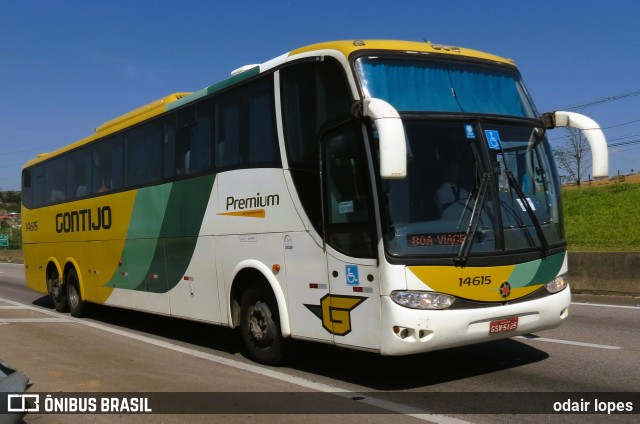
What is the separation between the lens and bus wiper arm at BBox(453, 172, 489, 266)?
19.8 feet

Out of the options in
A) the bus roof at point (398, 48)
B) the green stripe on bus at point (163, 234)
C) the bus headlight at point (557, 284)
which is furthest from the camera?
the green stripe on bus at point (163, 234)

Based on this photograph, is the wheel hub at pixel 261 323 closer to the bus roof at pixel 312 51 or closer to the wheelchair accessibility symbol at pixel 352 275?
the wheelchair accessibility symbol at pixel 352 275

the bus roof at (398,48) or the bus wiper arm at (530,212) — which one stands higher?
the bus roof at (398,48)

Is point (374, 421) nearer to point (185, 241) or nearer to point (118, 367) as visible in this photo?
point (118, 367)

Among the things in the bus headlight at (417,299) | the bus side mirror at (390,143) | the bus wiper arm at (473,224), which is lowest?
the bus headlight at (417,299)

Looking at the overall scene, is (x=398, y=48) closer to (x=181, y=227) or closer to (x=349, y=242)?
(x=349, y=242)

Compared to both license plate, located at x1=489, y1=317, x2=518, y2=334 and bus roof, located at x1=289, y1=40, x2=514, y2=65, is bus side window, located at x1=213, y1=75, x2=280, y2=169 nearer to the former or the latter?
bus roof, located at x1=289, y1=40, x2=514, y2=65

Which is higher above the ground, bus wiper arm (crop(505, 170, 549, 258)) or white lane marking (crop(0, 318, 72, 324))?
bus wiper arm (crop(505, 170, 549, 258))

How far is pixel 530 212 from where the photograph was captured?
21.6ft

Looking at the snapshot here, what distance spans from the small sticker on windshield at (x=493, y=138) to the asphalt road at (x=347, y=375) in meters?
2.40

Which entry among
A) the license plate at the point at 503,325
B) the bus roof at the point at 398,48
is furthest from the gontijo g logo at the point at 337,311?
the bus roof at the point at 398,48

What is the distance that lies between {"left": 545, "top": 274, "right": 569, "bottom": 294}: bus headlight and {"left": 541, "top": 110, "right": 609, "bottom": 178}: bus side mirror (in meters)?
1.13

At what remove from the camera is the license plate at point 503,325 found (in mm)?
6223

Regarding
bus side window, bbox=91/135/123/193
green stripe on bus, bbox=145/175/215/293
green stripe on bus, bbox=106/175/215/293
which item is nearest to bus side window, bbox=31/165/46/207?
bus side window, bbox=91/135/123/193
